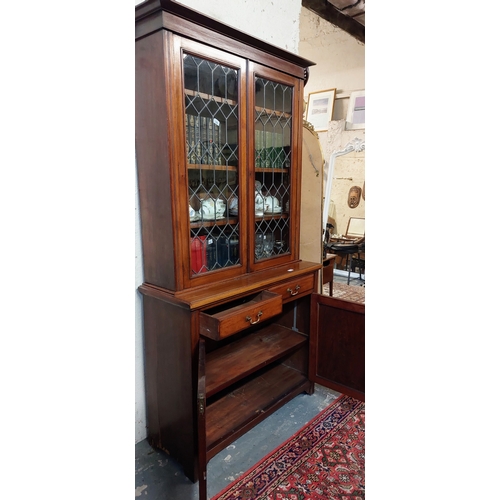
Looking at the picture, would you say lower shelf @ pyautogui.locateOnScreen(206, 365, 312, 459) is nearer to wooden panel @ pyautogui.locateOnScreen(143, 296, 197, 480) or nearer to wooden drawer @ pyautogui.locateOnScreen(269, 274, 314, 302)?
wooden panel @ pyautogui.locateOnScreen(143, 296, 197, 480)

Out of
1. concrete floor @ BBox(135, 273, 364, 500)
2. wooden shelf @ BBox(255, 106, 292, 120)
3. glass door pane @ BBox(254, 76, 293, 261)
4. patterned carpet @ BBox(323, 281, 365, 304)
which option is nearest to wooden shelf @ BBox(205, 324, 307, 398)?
concrete floor @ BBox(135, 273, 364, 500)

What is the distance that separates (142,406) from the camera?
1.62 meters

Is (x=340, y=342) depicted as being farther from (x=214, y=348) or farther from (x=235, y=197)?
(x=235, y=197)

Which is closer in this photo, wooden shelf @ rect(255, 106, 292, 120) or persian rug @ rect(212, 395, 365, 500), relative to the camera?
persian rug @ rect(212, 395, 365, 500)

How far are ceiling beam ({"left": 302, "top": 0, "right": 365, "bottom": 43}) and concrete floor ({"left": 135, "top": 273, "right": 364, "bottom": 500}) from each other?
3384 mm

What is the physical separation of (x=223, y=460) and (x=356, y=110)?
4017mm

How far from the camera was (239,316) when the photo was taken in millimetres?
1397

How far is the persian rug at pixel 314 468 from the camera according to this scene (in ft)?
4.44

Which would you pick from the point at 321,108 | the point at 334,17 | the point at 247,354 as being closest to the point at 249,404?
the point at 247,354

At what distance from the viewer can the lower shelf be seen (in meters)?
1.51

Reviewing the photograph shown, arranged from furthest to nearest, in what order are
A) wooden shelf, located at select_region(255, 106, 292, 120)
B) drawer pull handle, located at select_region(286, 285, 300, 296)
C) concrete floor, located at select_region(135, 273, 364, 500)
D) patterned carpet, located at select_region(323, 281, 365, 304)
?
patterned carpet, located at select_region(323, 281, 365, 304) → drawer pull handle, located at select_region(286, 285, 300, 296) → wooden shelf, located at select_region(255, 106, 292, 120) → concrete floor, located at select_region(135, 273, 364, 500)

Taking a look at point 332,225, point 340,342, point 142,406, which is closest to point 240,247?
point 340,342

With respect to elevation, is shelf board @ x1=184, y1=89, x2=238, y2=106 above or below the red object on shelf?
above
